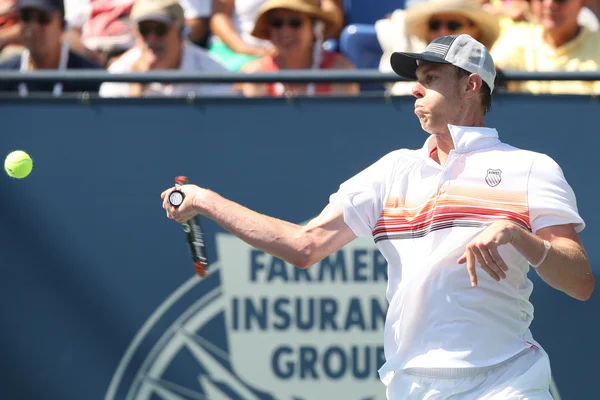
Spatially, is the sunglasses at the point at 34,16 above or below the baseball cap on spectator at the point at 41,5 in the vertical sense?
below

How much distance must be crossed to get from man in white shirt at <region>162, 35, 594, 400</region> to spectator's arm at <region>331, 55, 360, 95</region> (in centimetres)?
172

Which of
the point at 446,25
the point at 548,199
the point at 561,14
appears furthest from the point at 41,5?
the point at 548,199

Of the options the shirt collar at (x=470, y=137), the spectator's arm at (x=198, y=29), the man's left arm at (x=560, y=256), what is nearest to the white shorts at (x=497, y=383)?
the man's left arm at (x=560, y=256)

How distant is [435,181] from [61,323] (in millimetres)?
2391

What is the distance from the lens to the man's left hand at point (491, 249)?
3006 millimetres

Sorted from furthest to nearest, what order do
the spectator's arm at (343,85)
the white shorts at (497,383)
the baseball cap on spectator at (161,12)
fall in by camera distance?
the baseball cap on spectator at (161,12), the spectator's arm at (343,85), the white shorts at (497,383)

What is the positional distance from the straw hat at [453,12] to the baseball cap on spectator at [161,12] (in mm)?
1297

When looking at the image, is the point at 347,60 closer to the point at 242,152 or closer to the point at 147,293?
the point at 242,152

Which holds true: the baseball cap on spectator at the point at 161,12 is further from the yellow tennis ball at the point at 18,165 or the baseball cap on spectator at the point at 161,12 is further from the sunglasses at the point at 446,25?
the yellow tennis ball at the point at 18,165

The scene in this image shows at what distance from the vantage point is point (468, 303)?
3.38 m

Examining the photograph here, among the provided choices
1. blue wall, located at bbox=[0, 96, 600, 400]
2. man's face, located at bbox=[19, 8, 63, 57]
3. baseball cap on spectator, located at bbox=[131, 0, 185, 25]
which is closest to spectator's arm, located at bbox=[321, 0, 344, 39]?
baseball cap on spectator, located at bbox=[131, 0, 185, 25]

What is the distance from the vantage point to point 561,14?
5.90m

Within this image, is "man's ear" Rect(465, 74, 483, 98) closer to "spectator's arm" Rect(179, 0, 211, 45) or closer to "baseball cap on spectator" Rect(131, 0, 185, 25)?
"baseball cap on spectator" Rect(131, 0, 185, 25)

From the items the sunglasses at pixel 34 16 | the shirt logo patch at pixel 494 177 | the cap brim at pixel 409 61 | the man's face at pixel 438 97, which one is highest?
the sunglasses at pixel 34 16
